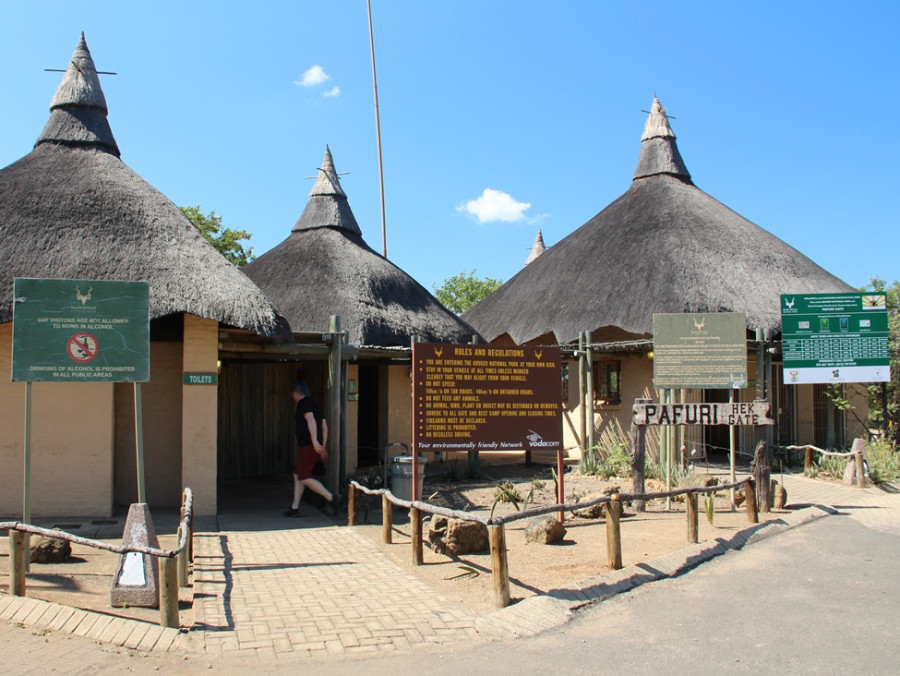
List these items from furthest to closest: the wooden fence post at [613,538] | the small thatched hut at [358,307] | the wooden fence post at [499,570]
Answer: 1. the small thatched hut at [358,307]
2. the wooden fence post at [613,538]
3. the wooden fence post at [499,570]

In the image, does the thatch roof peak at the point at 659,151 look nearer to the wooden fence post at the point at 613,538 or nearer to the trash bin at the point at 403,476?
the trash bin at the point at 403,476

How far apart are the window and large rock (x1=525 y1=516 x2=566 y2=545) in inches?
Result: 356

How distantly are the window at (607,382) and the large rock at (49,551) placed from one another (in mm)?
12083

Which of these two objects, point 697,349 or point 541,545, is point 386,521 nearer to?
point 541,545

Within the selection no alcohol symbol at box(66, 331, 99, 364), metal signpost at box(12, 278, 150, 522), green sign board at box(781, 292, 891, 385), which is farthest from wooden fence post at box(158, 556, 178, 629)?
green sign board at box(781, 292, 891, 385)

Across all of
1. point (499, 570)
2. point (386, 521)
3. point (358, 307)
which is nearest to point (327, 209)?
point (358, 307)

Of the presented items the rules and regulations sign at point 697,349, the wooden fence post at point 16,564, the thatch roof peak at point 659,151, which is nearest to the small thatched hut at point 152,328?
the wooden fence post at point 16,564

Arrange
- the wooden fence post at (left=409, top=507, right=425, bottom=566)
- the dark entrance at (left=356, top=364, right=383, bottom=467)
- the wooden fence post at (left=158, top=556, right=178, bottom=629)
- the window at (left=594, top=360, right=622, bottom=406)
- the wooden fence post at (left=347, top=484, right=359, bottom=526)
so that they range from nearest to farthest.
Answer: the wooden fence post at (left=158, top=556, right=178, bottom=629)
the wooden fence post at (left=409, top=507, right=425, bottom=566)
the wooden fence post at (left=347, top=484, right=359, bottom=526)
the dark entrance at (left=356, top=364, right=383, bottom=467)
the window at (left=594, top=360, right=622, bottom=406)

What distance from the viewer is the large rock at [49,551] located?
6645 millimetres

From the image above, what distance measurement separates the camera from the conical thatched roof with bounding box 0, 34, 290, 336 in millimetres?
9086

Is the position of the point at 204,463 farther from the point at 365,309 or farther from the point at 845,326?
the point at 845,326

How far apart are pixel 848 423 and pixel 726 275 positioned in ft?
17.2

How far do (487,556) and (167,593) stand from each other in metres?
3.24

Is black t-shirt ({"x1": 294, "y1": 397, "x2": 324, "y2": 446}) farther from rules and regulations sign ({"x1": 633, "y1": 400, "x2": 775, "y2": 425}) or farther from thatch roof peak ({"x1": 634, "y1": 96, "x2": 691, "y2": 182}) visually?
thatch roof peak ({"x1": 634, "y1": 96, "x2": 691, "y2": 182})
